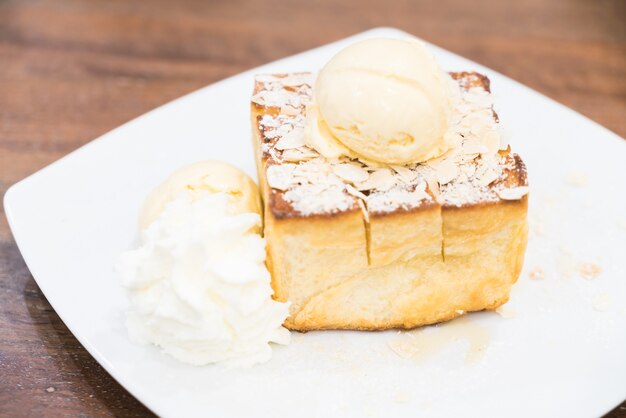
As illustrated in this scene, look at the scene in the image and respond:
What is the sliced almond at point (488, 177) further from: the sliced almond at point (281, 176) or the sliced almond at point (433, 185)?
the sliced almond at point (281, 176)

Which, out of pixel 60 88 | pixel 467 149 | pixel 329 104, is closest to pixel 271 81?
pixel 329 104

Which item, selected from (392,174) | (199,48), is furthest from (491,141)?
(199,48)

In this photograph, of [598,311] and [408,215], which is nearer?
[408,215]

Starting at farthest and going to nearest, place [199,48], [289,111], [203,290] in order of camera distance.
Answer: [199,48], [289,111], [203,290]

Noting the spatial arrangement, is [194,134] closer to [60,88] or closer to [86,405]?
[60,88]

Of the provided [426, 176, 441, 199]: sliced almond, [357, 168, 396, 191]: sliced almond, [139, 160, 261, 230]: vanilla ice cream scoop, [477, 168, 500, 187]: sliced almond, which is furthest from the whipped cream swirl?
[477, 168, 500, 187]: sliced almond

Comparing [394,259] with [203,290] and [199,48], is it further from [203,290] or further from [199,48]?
[199,48]

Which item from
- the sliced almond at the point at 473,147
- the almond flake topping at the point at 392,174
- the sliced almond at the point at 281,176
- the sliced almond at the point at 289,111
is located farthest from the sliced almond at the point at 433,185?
the sliced almond at the point at 289,111
